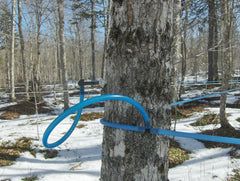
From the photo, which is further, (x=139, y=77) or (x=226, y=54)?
(x=226, y=54)

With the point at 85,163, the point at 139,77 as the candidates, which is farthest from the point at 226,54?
the point at 85,163

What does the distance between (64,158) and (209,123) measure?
15.2 feet

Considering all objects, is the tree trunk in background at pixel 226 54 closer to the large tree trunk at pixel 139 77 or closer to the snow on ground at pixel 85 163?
the snow on ground at pixel 85 163

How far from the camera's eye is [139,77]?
874 millimetres

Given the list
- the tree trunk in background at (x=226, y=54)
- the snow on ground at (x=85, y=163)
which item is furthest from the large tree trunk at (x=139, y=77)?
the tree trunk in background at (x=226, y=54)

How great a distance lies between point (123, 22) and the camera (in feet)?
2.86

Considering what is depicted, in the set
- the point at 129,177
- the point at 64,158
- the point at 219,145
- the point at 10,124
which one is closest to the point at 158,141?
the point at 129,177

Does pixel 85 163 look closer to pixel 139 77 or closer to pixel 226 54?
pixel 139 77

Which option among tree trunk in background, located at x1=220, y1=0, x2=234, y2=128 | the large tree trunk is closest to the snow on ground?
tree trunk in background, located at x1=220, y1=0, x2=234, y2=128

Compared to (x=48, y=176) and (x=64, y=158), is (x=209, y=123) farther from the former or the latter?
(x=48, y=176)

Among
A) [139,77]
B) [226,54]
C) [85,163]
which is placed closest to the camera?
[139,77]

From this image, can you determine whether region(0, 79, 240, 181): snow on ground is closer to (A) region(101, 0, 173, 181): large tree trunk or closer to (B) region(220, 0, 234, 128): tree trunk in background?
(B) region(220, 0, 234, 128): tree trunk in background

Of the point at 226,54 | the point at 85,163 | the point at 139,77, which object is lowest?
the point at 85,163

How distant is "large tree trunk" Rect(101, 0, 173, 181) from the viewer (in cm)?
86
